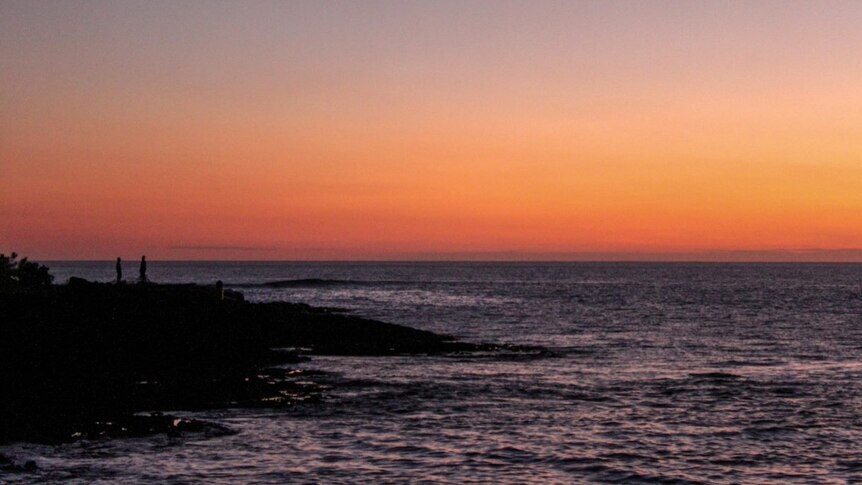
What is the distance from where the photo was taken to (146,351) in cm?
3825

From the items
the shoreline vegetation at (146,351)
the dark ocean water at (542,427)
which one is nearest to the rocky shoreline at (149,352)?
the shoreline vegetation at (146,351)

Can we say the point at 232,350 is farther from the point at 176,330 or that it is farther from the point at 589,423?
the point at 589,423

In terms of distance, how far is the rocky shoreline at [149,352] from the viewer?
24.3 metres

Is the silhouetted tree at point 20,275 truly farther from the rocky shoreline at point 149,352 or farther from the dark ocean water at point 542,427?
the dark ocean water at point 542,427

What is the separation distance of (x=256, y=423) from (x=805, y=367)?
87.0 feet

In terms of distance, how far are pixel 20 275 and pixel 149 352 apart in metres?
23.5

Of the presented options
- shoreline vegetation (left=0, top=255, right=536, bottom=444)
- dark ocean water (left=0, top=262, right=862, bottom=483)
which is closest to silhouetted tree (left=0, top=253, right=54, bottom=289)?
shoreline vegetation (left=0, top=255, right=536, bottom=444)

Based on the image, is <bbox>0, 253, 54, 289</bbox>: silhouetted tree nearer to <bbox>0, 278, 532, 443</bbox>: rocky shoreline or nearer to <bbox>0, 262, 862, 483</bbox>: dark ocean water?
<bbox>0, 278, 532, 443</bbox>: rocky shoreline

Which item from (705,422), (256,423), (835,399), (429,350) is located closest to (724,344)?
(429,350)

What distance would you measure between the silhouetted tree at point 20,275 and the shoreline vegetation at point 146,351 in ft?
0.39

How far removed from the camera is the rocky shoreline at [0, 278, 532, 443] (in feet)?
79.6

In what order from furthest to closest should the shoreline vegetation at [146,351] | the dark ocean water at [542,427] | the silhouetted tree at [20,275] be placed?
the silhouetted tree at [20,275] < the shoreline vegetation at [146,351] < the dark ocean water at [542,427]

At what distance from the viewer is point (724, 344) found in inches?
2096

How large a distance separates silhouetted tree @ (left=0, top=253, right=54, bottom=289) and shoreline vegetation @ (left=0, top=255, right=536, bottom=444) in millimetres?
117
